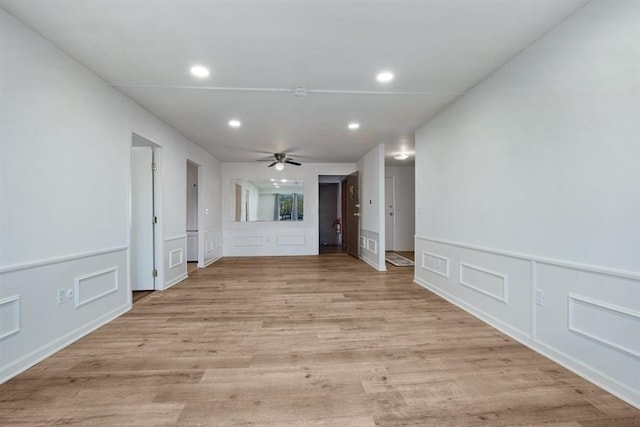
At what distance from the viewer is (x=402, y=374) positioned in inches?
78.7

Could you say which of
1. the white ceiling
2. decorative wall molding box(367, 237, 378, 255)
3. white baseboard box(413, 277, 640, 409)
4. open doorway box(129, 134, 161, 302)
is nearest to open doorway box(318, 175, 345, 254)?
decorative wall molding box(367, 237, 378, 255)

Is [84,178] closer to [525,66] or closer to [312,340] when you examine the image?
[312,340]

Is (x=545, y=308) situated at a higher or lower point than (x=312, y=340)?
higher

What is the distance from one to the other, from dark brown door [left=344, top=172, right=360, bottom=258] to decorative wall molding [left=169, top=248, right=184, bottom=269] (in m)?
3.98

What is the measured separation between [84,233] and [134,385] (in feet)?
5.07

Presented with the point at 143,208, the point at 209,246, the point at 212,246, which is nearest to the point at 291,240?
the point at 212,246

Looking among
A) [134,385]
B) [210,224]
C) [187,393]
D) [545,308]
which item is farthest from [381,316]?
[210,224]

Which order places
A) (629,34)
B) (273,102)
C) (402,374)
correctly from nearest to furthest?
1. (629,34)
2. (402,374)
3. (273,102)

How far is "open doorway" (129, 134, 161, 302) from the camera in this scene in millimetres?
4164

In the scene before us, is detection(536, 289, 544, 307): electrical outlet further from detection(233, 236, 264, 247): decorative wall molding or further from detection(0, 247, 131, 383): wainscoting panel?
detection(233, 236, 264, 247): decorative wall molding

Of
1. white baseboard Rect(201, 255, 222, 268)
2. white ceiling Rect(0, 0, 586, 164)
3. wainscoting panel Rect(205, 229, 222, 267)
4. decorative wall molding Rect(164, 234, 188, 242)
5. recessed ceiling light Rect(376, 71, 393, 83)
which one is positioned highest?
white ceiling Rect(0, 0, 586, 164)

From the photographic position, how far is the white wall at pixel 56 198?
198 centimetres

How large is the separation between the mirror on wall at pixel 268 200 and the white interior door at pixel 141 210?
3422 mm

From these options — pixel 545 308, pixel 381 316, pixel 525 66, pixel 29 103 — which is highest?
pixel 525 66
